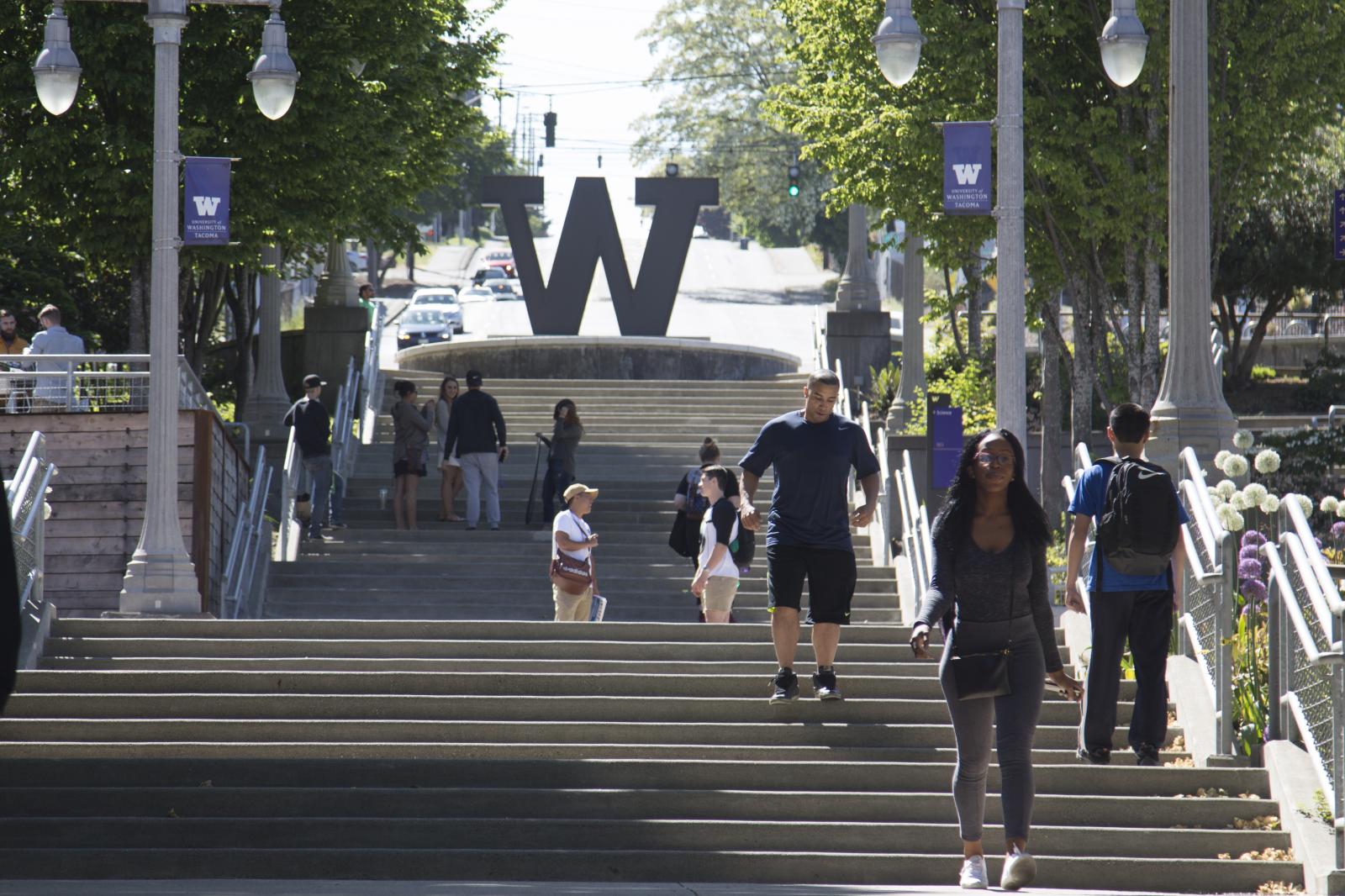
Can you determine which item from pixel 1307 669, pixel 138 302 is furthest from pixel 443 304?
pixel 1307 669

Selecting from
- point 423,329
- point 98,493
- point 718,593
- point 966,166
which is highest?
point 423,329

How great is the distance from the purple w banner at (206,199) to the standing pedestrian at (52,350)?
5.68ft

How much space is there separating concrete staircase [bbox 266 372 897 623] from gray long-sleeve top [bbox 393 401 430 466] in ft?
2.94

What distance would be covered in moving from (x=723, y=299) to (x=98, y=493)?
58020mm

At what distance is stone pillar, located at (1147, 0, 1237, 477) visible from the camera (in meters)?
13.3

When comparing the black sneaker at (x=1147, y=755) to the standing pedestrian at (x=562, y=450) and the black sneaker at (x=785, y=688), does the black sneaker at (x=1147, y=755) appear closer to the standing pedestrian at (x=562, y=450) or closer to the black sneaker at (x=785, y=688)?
the black sneaker at (x=785, y=688)

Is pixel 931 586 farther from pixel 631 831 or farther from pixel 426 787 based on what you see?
pixel 426 787

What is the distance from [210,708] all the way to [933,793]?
4.11 m

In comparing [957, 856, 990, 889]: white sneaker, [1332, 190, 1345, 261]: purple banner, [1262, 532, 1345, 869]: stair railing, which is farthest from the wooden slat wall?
[1332, 190, 1345, 261]: purple banner

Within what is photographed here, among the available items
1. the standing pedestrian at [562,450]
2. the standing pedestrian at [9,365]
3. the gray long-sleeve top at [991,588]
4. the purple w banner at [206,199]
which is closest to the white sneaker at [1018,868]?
the gray long-sleeve top at [991,588]

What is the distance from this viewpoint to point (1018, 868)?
7.40 metres

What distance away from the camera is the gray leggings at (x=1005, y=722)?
7316 millimetres

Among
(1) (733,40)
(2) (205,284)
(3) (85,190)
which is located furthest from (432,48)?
(1) (733,40)

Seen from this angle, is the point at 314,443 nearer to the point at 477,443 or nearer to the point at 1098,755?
the point at 477,443
